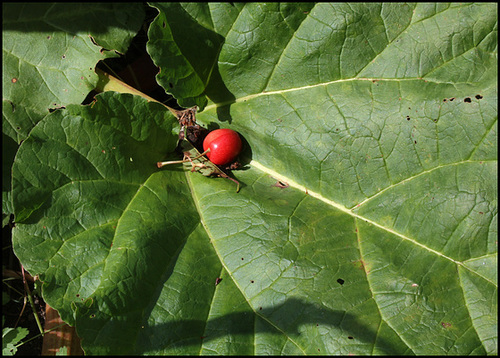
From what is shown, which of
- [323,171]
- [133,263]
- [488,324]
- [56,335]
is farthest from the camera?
[56,335]

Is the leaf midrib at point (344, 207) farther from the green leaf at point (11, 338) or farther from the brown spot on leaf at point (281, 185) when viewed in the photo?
the green leaf at point (11, 338)

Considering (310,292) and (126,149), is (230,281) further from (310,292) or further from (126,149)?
(126,149)

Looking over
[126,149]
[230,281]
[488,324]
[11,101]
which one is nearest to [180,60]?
[126,149]

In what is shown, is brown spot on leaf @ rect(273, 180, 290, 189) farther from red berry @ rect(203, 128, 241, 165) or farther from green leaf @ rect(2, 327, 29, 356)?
green leaf @ rect(2, 327, 29, 356)

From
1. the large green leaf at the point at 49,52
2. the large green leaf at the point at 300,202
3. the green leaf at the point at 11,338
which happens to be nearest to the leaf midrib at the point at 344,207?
the large green leaf at the point at 300,202

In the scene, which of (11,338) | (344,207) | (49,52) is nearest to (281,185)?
(344,207)

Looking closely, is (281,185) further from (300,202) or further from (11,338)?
(11,338)
